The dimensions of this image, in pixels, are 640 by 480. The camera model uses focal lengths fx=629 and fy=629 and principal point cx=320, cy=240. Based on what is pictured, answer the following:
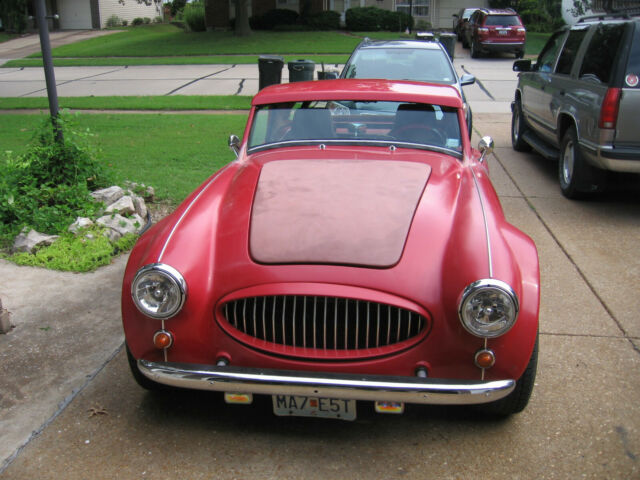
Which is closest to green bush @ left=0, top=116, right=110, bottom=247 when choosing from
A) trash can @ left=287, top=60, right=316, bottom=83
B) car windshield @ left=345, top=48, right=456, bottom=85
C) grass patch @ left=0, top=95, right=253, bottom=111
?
car windshield @ left=345, top=48, right=456, bottom=85

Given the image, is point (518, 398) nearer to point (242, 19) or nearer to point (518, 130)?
point (518, 130)

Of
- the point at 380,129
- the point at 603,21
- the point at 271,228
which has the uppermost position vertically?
the point at 603,21

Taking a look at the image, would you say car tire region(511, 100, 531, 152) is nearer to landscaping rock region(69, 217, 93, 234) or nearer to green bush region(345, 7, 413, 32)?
landscaping rock region(69, 217, 93, 234)

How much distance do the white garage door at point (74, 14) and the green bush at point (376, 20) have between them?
706 inches

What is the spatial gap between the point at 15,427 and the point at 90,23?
1669 inches

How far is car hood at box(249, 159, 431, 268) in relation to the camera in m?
2.98

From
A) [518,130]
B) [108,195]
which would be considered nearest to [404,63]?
[518,130]

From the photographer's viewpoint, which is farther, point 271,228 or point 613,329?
point 613,329

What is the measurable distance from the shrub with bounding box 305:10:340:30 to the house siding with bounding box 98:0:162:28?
562 inches

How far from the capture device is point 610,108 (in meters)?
6.04

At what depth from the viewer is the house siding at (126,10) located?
40.8 meters

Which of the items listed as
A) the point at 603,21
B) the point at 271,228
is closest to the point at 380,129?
the point at 271,228

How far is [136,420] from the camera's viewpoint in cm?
327

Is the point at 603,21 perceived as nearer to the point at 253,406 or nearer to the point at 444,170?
the point at 444,170
